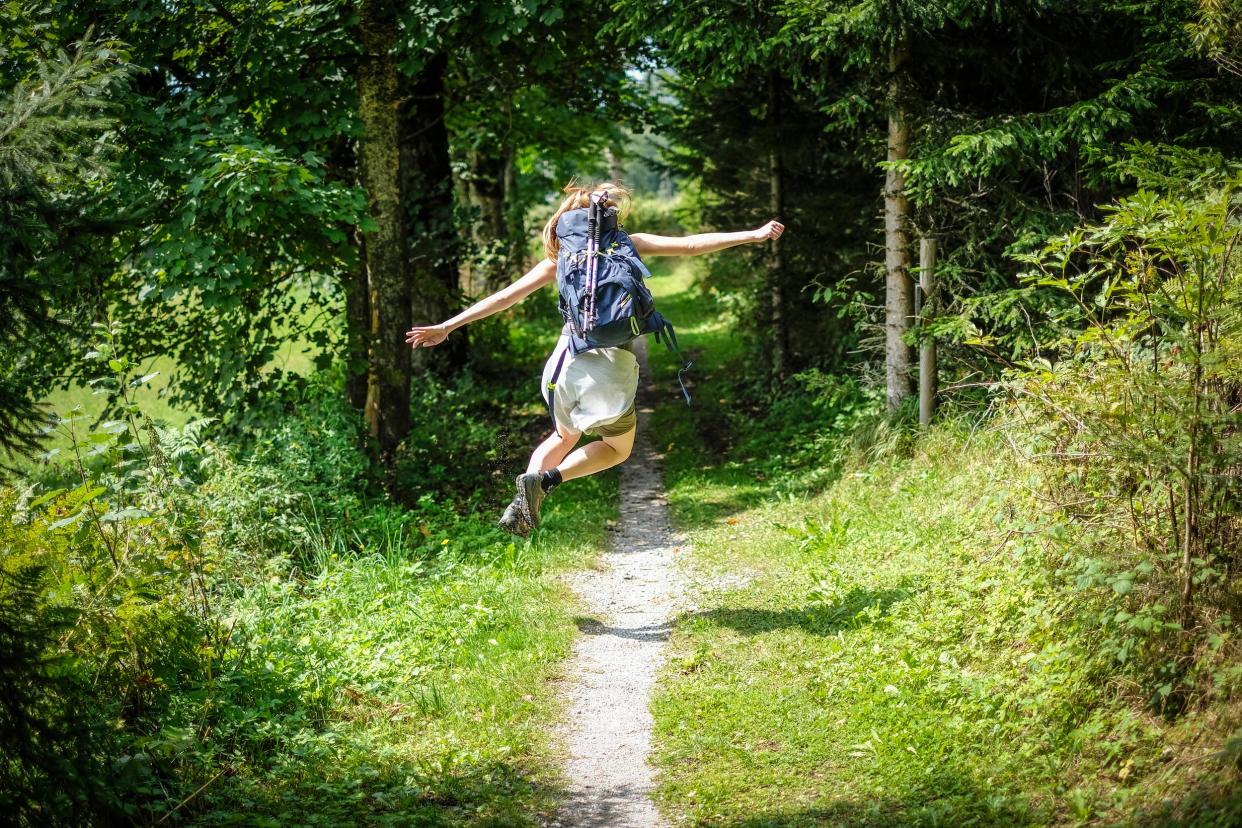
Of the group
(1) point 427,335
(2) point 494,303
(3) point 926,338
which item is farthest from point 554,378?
(3) point 926,338

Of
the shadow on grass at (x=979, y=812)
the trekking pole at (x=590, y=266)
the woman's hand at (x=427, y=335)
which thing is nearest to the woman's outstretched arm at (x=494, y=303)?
the woman's hand at (x=427, y=335)

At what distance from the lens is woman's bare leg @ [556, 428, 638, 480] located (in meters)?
6.36

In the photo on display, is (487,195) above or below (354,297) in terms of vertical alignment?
above

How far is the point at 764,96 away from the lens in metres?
12.9

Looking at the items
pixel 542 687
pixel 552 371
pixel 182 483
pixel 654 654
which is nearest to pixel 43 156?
pixel 182 483

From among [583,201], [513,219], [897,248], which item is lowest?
[897,248]

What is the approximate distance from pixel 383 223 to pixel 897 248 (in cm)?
500

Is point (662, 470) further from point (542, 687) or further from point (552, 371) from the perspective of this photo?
point (542, 687)

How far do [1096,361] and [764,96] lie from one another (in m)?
8.82

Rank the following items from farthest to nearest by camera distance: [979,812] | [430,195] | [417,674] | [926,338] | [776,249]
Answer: [430,195] < [776,249] < [926,338] < [417,674] < [979,812]

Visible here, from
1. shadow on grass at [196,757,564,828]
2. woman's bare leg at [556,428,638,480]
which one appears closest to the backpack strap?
woman's bare leg at [556,428,638,480]

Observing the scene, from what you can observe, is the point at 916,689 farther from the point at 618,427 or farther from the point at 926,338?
the point at 926,338

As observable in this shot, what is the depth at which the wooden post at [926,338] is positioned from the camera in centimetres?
861

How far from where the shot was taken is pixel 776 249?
13.4 metres
